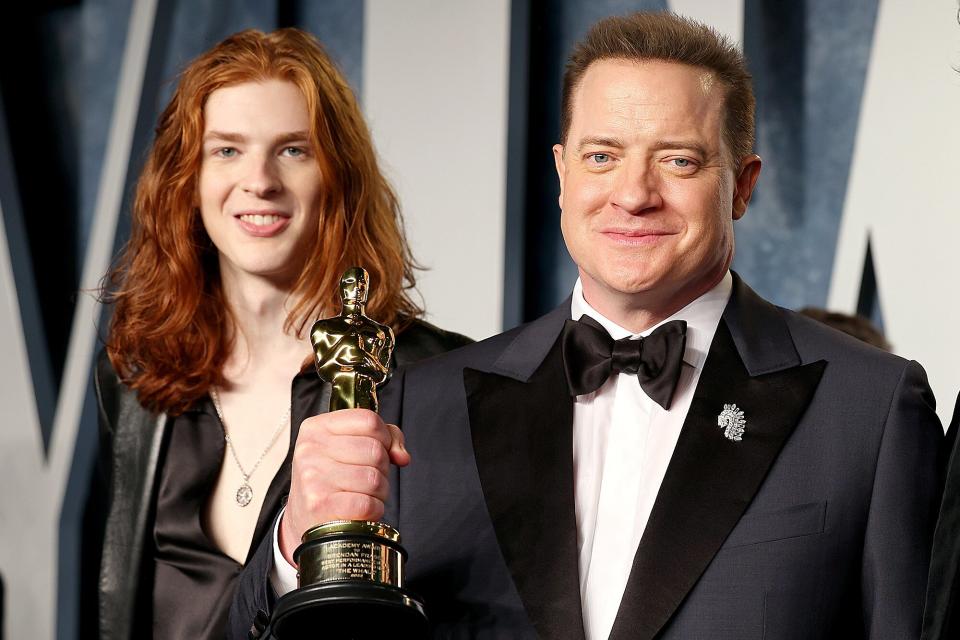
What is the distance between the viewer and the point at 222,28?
5.17 m

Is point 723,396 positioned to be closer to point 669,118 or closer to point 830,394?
point 830,394

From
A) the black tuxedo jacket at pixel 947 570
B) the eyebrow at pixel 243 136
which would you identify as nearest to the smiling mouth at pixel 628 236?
the black tuxedo jacket at pixel 947 570

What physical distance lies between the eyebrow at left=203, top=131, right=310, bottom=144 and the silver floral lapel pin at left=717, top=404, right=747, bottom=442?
49.9 inches

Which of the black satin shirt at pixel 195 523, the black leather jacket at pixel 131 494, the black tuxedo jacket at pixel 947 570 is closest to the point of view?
the black tuxedo jacket at pixel 947 570

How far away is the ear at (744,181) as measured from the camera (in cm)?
230

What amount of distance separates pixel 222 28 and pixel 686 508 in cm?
361

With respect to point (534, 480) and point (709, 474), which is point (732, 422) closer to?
point (709, 474)

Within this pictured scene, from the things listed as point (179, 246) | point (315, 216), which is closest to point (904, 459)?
point (315, 216)

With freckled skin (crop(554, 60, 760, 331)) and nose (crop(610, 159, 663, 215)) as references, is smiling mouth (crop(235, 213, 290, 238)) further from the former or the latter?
nose (crop(610, 159, 663, 215))

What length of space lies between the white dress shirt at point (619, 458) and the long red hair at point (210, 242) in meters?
0.87

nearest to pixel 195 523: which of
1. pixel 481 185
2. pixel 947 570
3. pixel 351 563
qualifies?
pixel 351 563

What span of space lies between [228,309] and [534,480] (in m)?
1.20

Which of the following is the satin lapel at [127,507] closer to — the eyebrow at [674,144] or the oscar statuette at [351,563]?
the oscar statuette at [351,563]

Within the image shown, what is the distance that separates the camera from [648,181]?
2.15 meters
